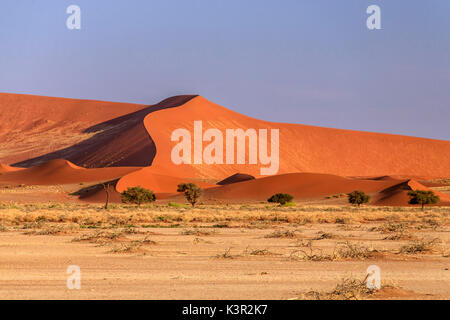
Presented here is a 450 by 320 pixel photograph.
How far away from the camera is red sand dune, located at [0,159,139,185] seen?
295 feet

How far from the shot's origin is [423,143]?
149000 mm

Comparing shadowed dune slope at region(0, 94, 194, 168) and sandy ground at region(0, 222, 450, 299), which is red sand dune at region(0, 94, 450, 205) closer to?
shadowed dune slope at region(0, 94, 194, 168)

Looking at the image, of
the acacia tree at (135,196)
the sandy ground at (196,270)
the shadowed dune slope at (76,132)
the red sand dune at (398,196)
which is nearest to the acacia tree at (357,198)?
the red sand dune at (398,196)

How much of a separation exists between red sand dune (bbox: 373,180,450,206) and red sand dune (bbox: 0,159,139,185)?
121 ft

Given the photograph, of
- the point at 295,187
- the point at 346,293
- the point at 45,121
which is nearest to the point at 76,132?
the point at 45,121

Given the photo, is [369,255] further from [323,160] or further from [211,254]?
[323,160]

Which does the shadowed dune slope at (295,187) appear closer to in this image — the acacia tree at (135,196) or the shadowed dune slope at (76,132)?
the acacia tree at (135,196)

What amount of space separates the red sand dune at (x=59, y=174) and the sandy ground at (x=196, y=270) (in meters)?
71.1

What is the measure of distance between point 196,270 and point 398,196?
176ft

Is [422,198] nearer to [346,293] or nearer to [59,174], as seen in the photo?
[346,293]

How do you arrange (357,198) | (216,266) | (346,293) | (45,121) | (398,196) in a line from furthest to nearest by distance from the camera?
(45,121)
(398,196)
(357,198)
(216,266)
(346,293)

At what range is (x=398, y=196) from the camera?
63312mm

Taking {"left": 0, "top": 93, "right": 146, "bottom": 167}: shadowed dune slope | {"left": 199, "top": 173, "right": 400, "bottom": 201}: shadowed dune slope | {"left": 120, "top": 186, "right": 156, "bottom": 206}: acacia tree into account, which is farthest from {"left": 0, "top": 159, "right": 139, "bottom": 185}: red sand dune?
{"left": 120, "top": 186, "right": 156, "bottom": 206}: acacia tree
